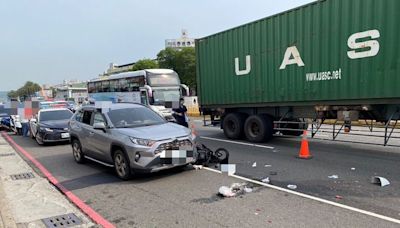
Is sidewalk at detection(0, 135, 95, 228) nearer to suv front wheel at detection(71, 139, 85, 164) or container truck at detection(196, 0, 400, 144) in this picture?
suv front wheel at detection(71, 139, 85, 164)

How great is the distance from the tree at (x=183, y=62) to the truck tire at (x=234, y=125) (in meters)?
59.4

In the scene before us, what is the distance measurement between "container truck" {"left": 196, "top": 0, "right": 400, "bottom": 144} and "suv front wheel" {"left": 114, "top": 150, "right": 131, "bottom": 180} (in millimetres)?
5765

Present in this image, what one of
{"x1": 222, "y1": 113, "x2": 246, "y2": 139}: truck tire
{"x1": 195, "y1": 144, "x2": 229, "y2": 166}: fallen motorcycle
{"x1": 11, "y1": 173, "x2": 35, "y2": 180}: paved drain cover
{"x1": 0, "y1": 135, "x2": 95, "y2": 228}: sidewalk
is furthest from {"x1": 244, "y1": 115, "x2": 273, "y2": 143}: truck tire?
{"x1": 11, "y1": 173, "x2": 35, "y2": 180}: paved drain cover

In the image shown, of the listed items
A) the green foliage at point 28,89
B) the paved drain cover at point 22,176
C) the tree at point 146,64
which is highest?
the tree at point 146,64

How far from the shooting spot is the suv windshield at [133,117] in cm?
789

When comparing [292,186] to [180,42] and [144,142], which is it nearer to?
[144,142]

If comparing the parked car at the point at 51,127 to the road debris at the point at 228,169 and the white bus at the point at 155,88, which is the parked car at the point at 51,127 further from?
the road debris at the point at 228,169

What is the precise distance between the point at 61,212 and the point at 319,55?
25.1 feet

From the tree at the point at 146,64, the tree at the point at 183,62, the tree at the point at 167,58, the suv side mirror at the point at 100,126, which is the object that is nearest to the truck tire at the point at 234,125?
the suv side mirror at the point at 100,126

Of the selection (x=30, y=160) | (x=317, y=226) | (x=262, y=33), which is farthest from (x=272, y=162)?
(x=30, y=160)

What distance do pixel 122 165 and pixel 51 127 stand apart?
763cm

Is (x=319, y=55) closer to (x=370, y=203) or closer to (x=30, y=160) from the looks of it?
(x=370, y=203)

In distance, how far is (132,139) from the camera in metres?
7.04

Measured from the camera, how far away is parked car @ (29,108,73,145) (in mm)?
Answer: 13602
